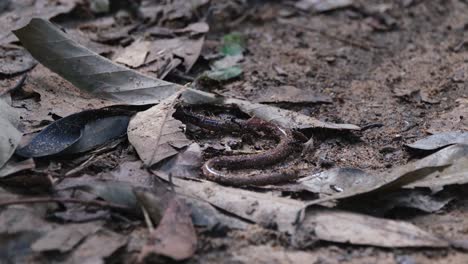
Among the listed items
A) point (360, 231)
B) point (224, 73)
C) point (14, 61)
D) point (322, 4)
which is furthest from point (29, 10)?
point (360, 231)

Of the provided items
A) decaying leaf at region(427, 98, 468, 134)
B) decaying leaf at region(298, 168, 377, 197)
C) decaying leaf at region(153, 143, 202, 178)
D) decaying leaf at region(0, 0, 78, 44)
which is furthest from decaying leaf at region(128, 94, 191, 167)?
decaying leaf at region(0, 0, 78, 44)

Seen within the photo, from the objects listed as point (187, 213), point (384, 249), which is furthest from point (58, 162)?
point (384, 249)

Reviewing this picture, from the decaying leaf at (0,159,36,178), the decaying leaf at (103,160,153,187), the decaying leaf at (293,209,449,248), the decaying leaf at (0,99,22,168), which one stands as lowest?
the decaying leaf at (293,209,449,248)

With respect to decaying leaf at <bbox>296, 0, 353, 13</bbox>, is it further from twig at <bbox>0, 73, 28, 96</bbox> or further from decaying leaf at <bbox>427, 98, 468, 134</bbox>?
twig at <bbox>0, 73, 28, 96</bbox>

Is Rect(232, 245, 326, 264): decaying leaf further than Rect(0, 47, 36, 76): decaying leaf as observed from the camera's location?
No

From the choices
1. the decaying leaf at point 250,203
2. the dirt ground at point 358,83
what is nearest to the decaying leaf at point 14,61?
the dirt ground at point 358,83

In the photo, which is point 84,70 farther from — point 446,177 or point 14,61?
point 446,177

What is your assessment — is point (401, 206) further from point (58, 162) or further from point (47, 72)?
point (47, 72)
